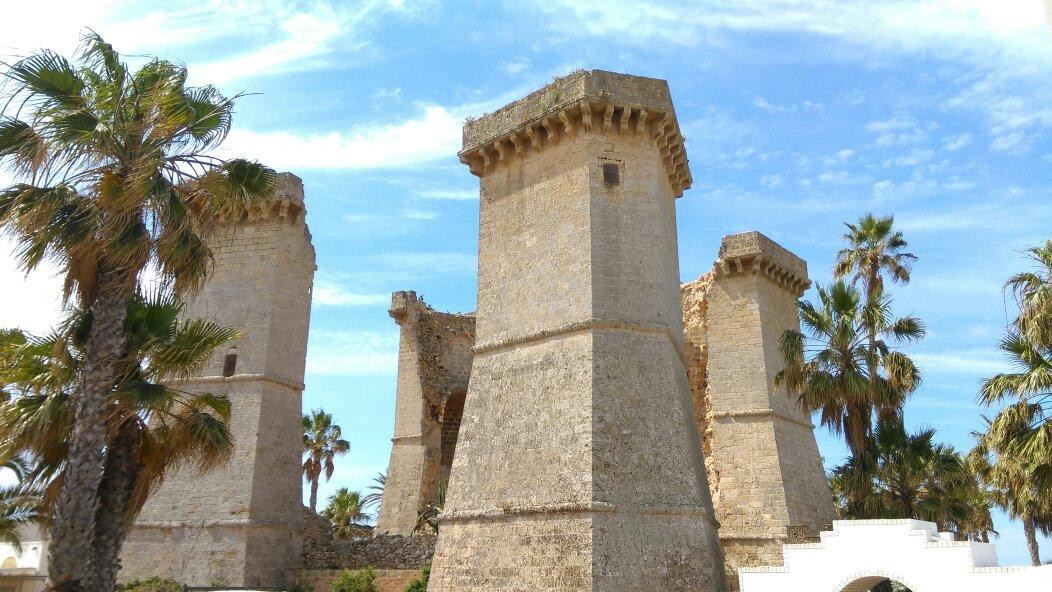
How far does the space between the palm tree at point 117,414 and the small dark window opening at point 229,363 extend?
28.2 ft

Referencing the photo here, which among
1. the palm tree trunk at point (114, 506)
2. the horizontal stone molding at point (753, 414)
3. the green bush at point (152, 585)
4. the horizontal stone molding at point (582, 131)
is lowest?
the green bush at point (152, 585)

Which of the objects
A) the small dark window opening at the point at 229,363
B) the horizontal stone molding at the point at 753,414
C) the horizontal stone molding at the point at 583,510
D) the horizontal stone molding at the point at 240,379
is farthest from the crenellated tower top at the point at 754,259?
the small dark window opening at the point at 229,363

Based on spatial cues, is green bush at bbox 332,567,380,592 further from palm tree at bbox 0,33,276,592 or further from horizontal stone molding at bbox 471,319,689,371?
palm tree at bbox 0,33,276,592

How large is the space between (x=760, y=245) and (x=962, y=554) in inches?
404

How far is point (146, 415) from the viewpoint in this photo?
29.0 ft

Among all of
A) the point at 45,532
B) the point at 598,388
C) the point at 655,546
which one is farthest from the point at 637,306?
the point at 45,532

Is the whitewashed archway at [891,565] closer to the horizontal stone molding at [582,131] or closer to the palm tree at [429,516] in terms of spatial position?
the horizontal stone molding at [582,131]

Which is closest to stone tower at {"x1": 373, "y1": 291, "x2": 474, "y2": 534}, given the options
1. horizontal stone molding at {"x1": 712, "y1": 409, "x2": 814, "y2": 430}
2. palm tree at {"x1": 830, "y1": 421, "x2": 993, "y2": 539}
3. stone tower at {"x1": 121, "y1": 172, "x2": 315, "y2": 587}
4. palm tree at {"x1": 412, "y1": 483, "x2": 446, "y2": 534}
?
palm tree at {"x1": 412, "y1": 483, "x2": 446, "y2": 534}

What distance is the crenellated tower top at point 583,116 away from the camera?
14.3m

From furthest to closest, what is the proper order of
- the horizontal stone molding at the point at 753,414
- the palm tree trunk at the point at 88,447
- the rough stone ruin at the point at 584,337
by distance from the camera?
the horizontal stone molding at the point at 753,414 → the rough stone ruin at the point at 584,337 → the palm tree trunk at the point at 88,447

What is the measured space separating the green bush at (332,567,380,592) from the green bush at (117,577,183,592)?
2878mm

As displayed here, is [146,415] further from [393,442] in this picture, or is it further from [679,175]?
[393,442]

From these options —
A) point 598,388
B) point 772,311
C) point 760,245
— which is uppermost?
point 760,245

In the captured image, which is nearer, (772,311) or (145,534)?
(145,534)
